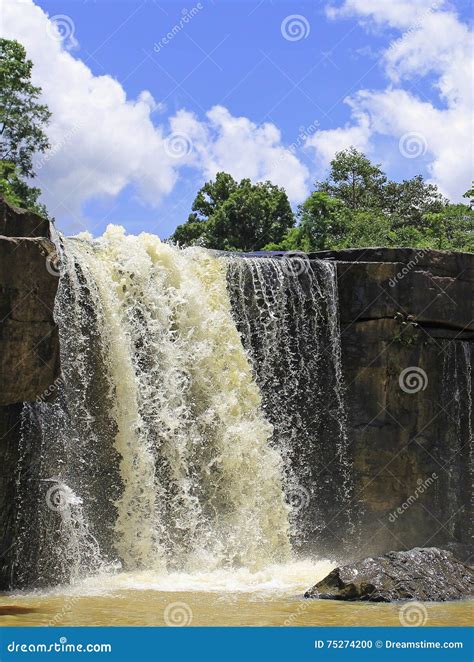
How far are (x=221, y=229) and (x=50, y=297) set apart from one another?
2916cm

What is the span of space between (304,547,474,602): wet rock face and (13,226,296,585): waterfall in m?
2.59

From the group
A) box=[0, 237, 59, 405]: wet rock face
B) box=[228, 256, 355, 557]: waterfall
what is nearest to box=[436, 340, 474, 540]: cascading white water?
box=[228, 256, 355, 557]: waterfall

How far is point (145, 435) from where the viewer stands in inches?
547

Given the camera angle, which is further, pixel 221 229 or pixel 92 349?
pixel 221 229

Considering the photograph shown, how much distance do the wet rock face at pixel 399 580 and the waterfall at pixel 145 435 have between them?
8.50 ft

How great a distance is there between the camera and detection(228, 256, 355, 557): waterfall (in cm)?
1617

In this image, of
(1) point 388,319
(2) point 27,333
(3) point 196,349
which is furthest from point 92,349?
(1) point 388,319

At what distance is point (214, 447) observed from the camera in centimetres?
1465

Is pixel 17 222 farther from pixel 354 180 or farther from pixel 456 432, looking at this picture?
Result: pixel 354 180

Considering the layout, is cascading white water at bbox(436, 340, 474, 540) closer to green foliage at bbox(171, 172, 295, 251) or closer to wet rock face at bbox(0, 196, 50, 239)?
wet rock face at bbox(0, 196, 50, 239)

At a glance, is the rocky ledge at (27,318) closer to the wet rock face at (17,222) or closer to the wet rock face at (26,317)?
the wet rock face at (26,317)

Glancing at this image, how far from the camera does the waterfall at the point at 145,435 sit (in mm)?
13047

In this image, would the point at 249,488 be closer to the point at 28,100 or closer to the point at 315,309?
the point at 315,309

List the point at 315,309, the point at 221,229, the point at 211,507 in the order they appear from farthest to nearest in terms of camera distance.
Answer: the point at 221,229 → the point at 315,309 → the point at 211,507
